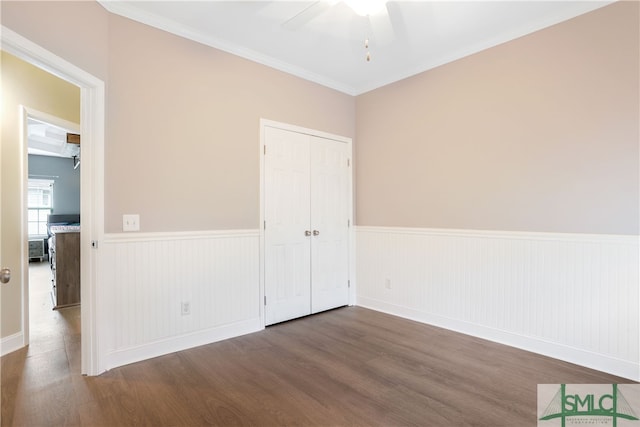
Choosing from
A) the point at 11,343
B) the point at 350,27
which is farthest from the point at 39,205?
the point at 350,27

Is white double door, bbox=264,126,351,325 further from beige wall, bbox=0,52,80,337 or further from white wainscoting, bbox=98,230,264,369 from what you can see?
beige wall, bbox=0,52,80,337

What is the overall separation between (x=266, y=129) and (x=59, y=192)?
814 cm

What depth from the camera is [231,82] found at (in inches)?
121

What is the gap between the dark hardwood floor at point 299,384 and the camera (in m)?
1.86

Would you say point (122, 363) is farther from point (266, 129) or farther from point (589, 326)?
point (589, 326)

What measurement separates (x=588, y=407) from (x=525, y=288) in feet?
3.24

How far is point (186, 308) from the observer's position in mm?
2805

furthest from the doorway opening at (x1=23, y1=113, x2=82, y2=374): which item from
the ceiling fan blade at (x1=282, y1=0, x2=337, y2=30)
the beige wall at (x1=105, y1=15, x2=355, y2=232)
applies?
the ceiling fan blade at (x1=282, y1=0, x2=337, y2=30)

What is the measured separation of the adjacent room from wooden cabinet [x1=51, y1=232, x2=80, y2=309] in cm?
44

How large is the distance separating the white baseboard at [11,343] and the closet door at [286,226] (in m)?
2.12

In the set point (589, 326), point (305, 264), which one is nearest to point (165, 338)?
point (305, 264)

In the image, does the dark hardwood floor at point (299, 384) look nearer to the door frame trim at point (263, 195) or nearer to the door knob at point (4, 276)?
the door frame trim at point (263, 195)

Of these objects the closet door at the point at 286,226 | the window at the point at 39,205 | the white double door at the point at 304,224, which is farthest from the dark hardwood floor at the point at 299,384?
the window at the point at 39,205

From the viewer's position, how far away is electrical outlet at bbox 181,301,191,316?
2786mm
